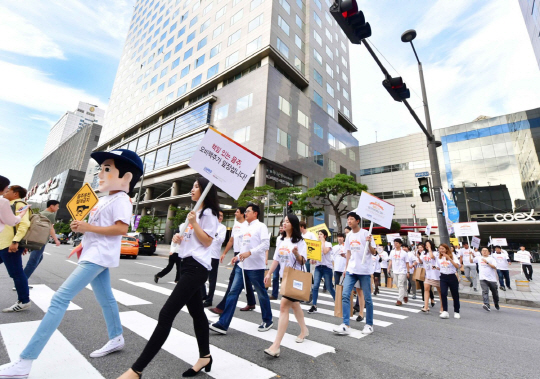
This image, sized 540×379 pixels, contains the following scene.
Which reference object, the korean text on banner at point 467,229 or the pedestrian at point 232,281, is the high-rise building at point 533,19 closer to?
the korean text on banner at point 467,229

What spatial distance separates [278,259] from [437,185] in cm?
885

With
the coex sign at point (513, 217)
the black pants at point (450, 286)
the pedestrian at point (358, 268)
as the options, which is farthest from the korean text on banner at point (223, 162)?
the coex sign at point (513, 217)

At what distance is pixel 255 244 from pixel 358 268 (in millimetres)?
1976

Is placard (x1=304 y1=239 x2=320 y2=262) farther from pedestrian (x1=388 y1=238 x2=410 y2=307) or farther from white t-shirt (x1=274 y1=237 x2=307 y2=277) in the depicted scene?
pedestrian (x1=388 y1=238 x2=410 y2=307)

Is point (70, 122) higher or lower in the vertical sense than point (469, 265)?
higher

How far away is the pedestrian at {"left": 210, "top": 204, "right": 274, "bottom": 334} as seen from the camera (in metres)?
4.04

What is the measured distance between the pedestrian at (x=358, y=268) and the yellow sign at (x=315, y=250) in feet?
4.47

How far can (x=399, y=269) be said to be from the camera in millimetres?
8633

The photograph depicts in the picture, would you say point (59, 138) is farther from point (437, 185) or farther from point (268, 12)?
point (437, 185)

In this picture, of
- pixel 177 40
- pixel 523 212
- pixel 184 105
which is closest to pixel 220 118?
pixel 184 105

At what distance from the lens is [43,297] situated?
5.23 metres

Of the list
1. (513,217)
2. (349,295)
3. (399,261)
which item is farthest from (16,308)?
(513,217)

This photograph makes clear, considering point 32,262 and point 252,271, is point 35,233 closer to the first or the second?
point 32,262

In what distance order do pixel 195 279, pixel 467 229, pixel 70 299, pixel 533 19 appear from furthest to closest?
pixel 533 19 < pixel 467 229 < pixel 195 279 < pixel 70 299
